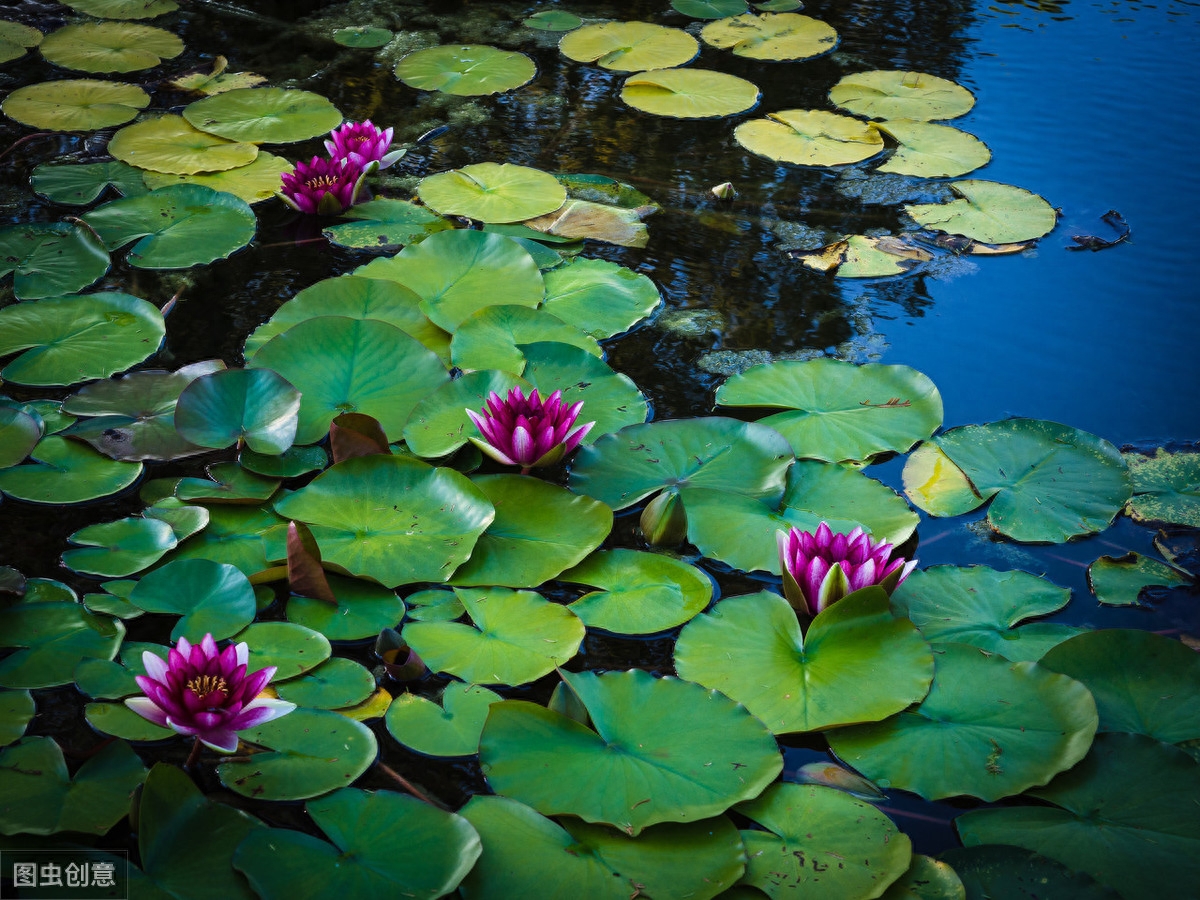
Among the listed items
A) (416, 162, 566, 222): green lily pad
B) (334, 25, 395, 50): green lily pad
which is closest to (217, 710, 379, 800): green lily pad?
(416, 162, 566, 222): green lily pad

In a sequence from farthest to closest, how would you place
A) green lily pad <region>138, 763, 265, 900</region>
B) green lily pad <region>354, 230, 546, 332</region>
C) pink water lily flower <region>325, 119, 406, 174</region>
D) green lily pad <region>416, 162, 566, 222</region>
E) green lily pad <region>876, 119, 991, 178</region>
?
green lily pad <region>876, 119, 991, 178</region>, pink water lily flower <region>325, 119, 406, 174</region>, green lily pad <region>416, 162, 566, 222</region>, green lily pad <region>354, 230, 546, 332</region>, green lily pad <region>138, 763, 265, 900</region>

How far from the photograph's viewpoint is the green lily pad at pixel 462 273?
2426 millimetres

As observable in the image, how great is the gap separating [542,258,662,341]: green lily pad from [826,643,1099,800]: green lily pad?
1275 millimetres

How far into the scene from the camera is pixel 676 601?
1.74 meters

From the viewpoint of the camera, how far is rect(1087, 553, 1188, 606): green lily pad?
5.90 ft

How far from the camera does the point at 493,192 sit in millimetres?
2965

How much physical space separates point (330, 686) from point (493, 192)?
6.13 feet

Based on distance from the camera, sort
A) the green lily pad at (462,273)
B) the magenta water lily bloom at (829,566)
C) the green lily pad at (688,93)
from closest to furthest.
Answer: the magenta water lily bloom at (829,566) → the green lily pad at (462,273) → the green lily pad at (688,93)

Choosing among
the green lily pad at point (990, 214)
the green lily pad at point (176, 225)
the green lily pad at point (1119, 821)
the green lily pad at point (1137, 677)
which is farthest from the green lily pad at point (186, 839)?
the green lily pad at point (990, 214)

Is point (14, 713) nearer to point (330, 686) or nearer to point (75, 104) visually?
point (330, 686)

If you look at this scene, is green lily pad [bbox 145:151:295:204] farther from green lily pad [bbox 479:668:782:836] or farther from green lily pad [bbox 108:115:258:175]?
green lily pad [bbox 479:668:782:836]

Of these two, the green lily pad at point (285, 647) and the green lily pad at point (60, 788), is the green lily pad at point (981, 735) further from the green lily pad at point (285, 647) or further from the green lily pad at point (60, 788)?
the green lily pad at point (60, 788)

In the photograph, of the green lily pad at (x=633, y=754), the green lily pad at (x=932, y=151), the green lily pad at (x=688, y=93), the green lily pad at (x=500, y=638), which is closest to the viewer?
the green lily pad at (x=633, y=754)

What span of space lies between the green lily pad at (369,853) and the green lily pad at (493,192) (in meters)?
1.93
